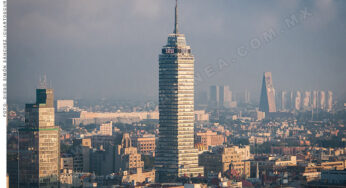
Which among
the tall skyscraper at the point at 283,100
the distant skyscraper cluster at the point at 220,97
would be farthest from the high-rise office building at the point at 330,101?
the tall skyscraper at the point at 283,100

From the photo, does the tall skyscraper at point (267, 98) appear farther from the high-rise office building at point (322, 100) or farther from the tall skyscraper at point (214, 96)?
the high-rise office building at point (322, 100)

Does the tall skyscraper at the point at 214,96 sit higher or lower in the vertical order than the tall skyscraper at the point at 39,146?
higher

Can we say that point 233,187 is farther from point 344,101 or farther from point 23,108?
point 344,101

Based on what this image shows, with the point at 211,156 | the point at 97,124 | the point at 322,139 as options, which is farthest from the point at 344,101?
the point at 97,124

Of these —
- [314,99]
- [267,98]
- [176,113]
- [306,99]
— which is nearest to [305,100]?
[306,99]

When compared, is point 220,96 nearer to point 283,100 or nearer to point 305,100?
point 283,100
